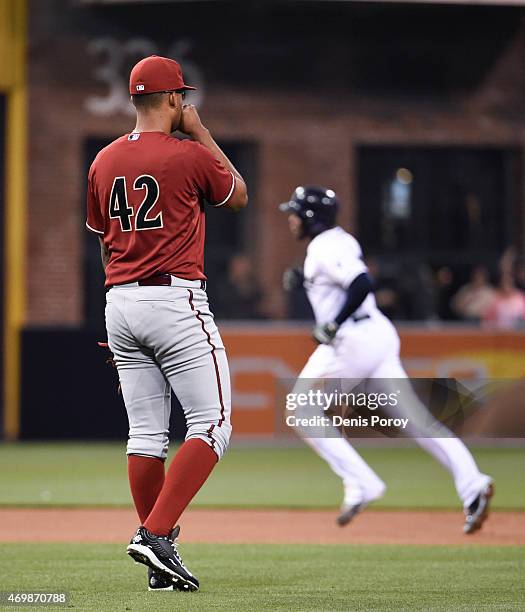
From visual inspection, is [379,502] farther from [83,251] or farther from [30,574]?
[83,251]

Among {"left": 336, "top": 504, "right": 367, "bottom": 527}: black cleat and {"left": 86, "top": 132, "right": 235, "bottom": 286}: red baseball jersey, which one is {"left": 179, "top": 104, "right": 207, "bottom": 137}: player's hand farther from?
{"left": 336, "top": 504, "right": 367, "bottom": 527}: black cleat

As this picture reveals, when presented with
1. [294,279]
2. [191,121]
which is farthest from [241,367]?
[191,121]

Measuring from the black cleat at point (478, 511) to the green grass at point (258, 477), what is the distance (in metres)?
2.11

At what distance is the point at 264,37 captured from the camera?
21125 millimetres

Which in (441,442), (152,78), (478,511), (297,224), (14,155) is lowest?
(478,511)

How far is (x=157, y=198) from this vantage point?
606cm

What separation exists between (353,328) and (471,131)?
12.9 metres

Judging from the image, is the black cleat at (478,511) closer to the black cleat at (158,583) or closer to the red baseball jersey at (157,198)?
the black cleat at (158,583)

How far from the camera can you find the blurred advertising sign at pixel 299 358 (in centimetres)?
1709

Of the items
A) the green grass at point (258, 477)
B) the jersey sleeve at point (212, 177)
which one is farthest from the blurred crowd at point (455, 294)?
the jersey sleeve at point (212, 177)

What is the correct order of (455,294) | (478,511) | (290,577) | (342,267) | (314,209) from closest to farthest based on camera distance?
(290,577)
(478,511)
(342,267)
(314,209)
(455,294)

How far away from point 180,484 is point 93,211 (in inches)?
50.1

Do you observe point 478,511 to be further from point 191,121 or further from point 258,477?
point 258,477

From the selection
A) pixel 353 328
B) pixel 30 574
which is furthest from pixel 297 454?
pixel 30 574
